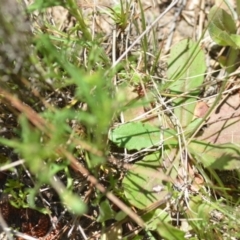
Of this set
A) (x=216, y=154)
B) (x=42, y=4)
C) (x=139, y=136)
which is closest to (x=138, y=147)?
(x=139, y=136)

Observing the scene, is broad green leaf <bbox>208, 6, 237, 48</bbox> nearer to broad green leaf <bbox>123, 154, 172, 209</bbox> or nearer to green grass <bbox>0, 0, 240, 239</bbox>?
green grass <bbox>0, 0, 240, 239</bbox>

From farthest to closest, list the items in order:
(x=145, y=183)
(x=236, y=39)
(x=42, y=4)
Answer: (x=236, y=39) → (x=145, y=183) → (x=42, y=4)

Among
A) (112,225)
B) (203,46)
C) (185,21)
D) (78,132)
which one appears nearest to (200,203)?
(112,225)

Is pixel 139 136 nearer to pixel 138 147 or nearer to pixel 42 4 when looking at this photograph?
pixel 138 147

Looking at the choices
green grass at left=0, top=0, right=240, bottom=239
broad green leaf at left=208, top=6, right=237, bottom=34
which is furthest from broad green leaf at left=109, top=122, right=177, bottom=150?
broad green leaf at left=208, top=6, right=237, bottom=34

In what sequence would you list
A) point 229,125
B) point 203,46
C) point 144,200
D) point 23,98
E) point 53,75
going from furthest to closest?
point 203,46, point 229,125, point 144,200, point 23,98, point 53,75

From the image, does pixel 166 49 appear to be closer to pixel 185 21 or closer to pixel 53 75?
pixel 185 21

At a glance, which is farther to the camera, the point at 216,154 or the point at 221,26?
the point at 221,26
